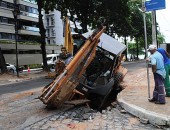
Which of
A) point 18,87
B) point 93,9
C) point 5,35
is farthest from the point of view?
point 5,35

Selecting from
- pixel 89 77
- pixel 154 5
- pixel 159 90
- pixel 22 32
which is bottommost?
pixel 159 90

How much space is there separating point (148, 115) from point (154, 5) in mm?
3711

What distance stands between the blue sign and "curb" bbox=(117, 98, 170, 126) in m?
3.02

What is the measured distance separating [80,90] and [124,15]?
30.3 metres

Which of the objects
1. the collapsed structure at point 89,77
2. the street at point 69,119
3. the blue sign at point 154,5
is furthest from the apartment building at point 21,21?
the street at point 69,119

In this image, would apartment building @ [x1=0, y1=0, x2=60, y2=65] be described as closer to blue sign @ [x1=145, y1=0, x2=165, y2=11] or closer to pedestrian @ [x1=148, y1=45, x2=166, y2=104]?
blue sign @ [x1=145, y1=0, x2=165, y2=11]

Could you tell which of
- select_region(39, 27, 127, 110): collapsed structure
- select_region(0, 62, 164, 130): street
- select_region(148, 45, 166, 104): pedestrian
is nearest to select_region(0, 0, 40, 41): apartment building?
select_region(39, 27, 127, 110): collapsed structure

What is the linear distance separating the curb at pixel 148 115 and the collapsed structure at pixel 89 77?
1506mm

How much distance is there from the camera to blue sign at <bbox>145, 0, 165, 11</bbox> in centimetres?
966

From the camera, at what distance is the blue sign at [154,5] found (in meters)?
9.66

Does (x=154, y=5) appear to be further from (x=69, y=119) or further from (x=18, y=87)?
(x=18, y=87)

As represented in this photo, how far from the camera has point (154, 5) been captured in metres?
9.84

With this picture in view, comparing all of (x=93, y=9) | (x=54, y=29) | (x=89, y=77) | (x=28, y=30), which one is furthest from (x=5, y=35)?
(x=89, y=77)

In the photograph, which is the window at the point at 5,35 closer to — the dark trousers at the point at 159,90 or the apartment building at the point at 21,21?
the apartment building at the point at 21,21
